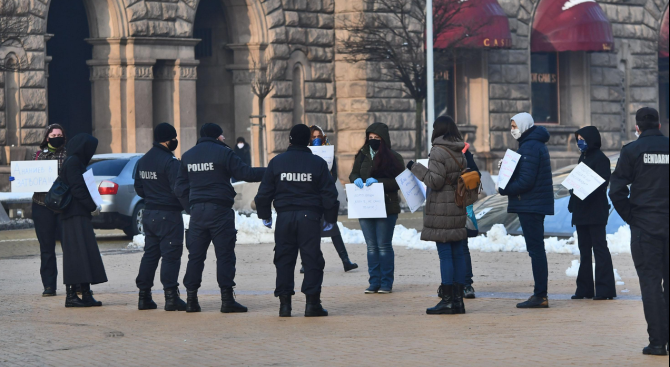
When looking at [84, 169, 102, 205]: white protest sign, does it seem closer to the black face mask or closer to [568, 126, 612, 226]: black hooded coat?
the black face mask

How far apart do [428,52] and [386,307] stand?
15.3 m

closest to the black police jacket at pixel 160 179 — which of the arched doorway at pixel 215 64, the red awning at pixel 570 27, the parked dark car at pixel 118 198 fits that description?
the parked dark car at pixel 118 198

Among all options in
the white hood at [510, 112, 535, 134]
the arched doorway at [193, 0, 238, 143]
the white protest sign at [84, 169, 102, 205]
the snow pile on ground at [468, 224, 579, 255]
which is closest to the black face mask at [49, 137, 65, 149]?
the white protest sign at [84, 169, 102, 205]

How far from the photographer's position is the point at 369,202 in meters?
11.5

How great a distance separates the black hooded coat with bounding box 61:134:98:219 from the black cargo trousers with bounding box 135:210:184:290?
0.73 m

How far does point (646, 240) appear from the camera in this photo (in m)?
7.97

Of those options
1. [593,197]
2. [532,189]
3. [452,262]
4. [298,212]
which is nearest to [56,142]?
[298,212]

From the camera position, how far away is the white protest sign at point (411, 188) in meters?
11.0

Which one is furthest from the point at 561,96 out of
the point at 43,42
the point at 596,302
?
the point at 596,302

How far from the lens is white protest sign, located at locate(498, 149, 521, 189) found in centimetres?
1061

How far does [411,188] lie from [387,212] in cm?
62

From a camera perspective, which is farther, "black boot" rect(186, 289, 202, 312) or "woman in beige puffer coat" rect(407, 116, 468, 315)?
"black boot" rect(186, 289, 202, 312)

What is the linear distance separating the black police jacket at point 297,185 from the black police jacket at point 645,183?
2800mm

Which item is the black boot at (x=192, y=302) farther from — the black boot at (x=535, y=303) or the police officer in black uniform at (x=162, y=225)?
the black boot at (x=535, y=303)
